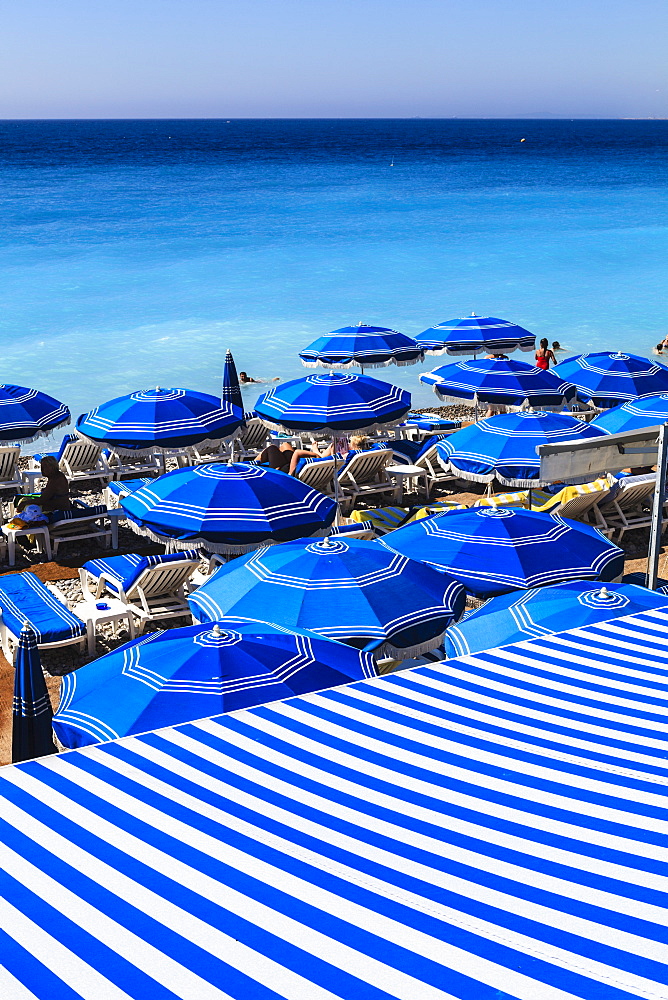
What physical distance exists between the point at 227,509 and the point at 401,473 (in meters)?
4.16

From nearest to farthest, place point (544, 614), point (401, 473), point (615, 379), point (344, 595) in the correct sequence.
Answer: point (544, 614)
point (344, 595)
point (401, 473)
point (615, 379)

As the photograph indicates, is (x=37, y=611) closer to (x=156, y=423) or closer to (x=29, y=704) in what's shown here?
(x=29, y=704)

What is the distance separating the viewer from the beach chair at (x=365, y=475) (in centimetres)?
1070

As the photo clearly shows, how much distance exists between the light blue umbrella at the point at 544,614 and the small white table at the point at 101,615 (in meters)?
2.95

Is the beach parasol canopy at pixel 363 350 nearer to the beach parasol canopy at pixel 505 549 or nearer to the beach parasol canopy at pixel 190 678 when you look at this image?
the beach parasol canopy at pixel 505 549

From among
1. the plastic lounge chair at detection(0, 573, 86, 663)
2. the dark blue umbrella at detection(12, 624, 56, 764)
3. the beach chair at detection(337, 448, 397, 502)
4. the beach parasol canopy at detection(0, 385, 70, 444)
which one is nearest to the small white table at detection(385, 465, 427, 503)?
the beach chair at detection(337, 448, 397, 502)

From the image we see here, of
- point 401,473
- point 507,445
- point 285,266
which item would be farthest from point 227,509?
point 285,266

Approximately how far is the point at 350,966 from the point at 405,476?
922 cm

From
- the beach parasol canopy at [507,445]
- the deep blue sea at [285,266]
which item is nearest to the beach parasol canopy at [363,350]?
the deep blue sea at [285,266]

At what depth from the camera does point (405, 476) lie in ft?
36.6

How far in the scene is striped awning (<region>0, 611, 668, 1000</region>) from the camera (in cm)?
206

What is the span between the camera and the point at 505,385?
1227 cm

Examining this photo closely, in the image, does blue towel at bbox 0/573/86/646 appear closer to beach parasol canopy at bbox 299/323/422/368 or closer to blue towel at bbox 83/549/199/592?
blue towel at bbox 83/549/199/592

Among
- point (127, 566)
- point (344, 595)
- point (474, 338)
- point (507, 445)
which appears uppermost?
point (474, 338)
